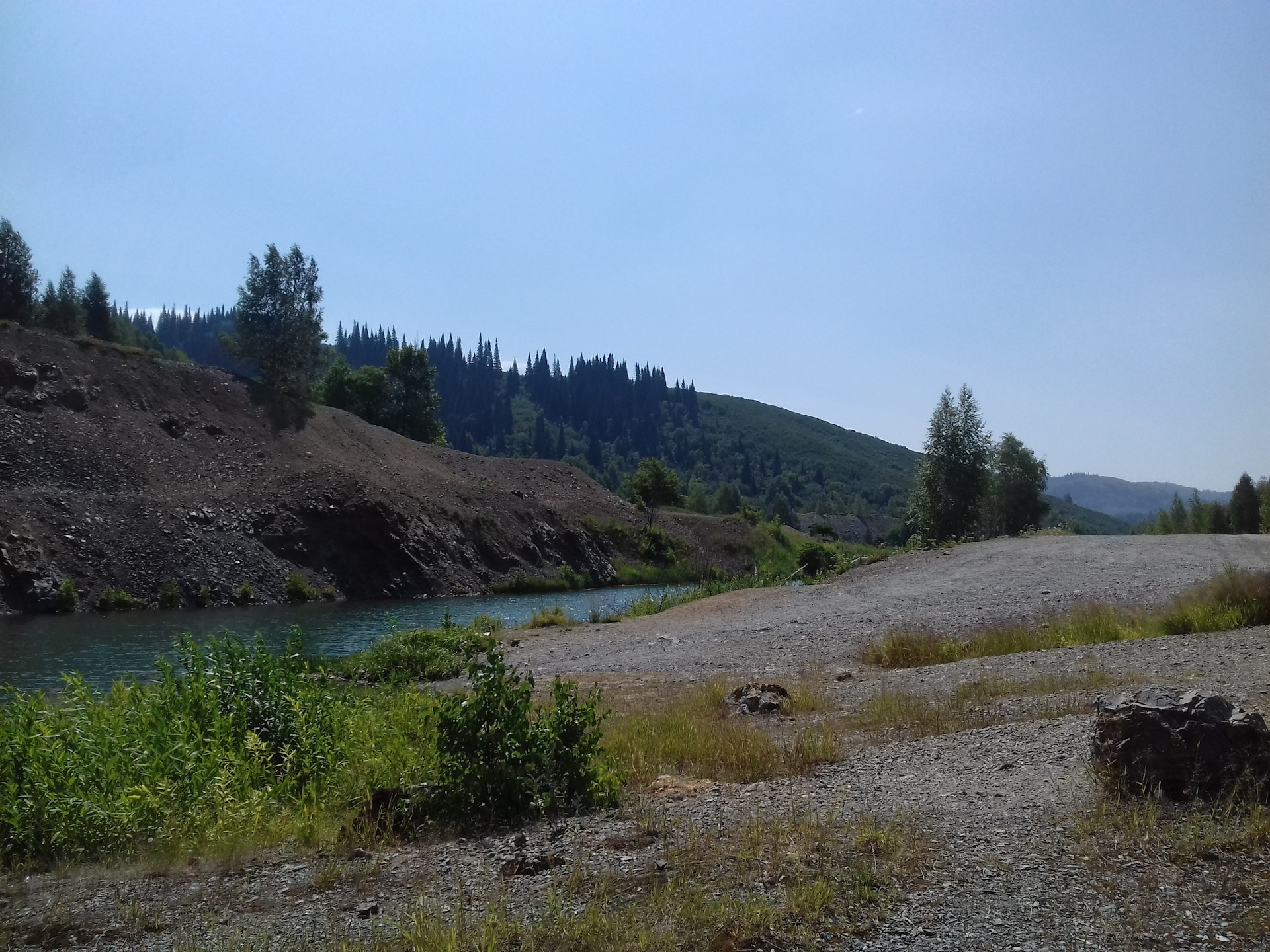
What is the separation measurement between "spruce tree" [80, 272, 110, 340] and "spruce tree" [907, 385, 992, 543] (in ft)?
234

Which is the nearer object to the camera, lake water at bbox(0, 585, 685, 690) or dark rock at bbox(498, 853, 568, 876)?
dark rock at bbox(498, 853, 568, 876)

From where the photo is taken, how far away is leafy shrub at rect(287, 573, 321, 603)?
122 feet

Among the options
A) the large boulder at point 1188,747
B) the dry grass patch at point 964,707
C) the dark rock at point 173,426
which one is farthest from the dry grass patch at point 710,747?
the dark rock at point 173,426

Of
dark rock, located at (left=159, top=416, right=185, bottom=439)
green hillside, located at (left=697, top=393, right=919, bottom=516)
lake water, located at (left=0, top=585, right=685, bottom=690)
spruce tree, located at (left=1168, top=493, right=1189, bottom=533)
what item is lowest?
lake water, located at (left=0, top=585, right=685, bottom=690)

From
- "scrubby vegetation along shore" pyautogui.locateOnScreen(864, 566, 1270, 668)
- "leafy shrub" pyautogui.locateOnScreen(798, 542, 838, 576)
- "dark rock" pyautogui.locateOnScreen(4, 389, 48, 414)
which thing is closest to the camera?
"scrubby vegetation along shore" pyautogui.locateOnScreen(864, 566, 1270, 668)

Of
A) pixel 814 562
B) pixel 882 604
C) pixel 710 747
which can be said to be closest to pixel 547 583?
pixel 814 562

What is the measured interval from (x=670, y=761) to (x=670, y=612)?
15446mm

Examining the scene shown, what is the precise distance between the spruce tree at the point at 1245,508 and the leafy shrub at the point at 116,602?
6291 cm

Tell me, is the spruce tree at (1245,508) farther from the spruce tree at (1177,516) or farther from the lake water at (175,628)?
the lake water at (175,628)

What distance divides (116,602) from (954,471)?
3317 cm

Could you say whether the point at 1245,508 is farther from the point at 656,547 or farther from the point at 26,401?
the point at 26,401

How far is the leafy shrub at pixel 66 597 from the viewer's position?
29.9 metres

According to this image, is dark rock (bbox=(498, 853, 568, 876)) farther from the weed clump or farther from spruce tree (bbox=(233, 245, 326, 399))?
spruce tree (bbox=(233, 245, 326, 399))

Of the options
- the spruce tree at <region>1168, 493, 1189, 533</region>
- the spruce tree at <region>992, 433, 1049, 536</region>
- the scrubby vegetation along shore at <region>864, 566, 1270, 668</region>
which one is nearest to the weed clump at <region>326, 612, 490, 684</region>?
the scrubby vegetation along shore at <region>864, 566, 1270, 668</region>
